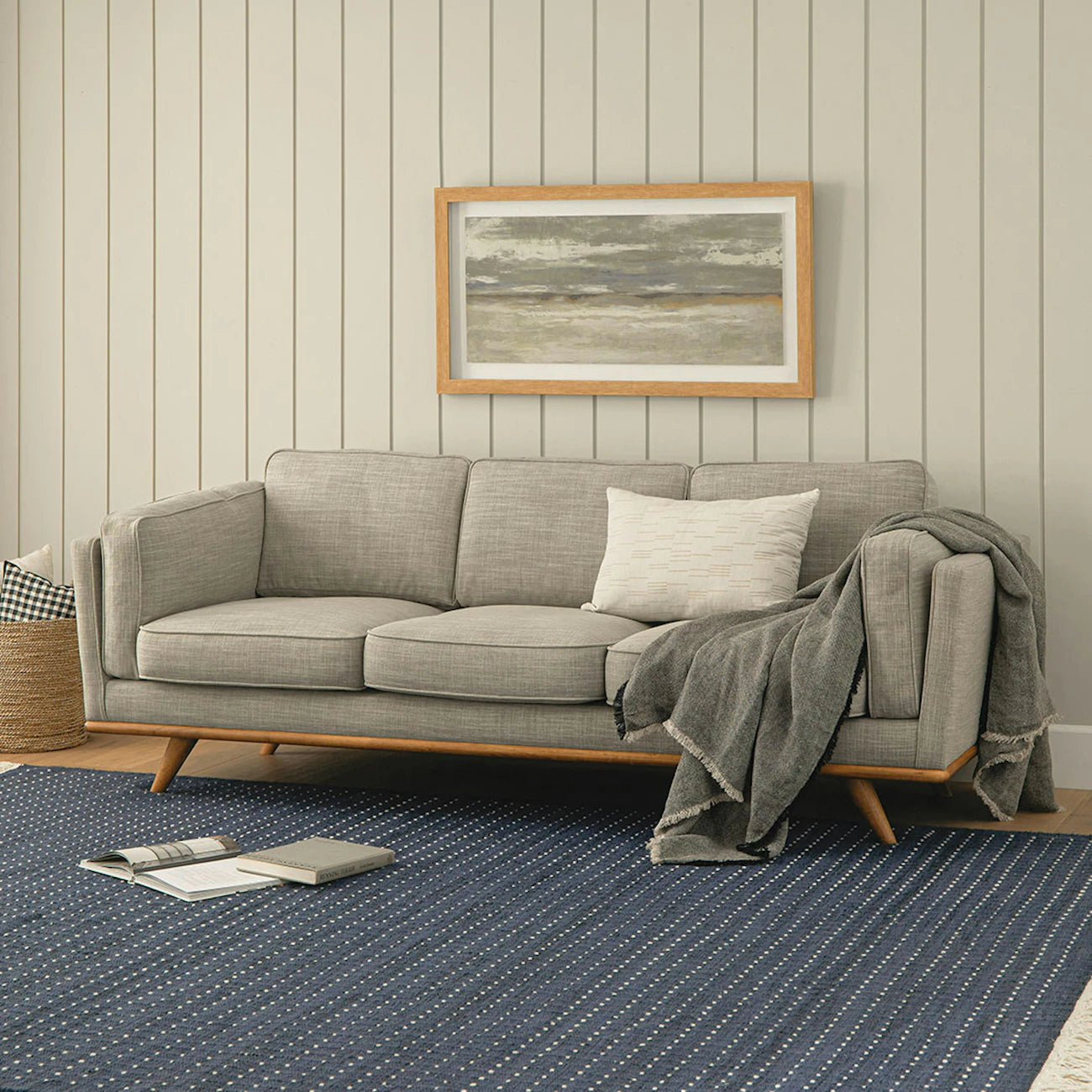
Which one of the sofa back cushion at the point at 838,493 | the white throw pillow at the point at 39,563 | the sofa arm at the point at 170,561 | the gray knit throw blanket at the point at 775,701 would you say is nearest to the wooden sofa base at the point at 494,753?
the gray knit throw blanket at the point at 775,701

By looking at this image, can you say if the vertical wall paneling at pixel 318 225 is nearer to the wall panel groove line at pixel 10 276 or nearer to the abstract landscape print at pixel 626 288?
the abstract landscape print at pixel 626 288

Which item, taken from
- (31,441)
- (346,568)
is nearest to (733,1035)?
(346,568)

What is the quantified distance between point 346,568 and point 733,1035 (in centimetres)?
235

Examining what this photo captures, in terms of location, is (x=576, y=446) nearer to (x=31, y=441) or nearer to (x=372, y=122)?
(x=372, y=122)

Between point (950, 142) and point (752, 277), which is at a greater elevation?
point (950, 142)

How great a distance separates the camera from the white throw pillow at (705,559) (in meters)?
3.68

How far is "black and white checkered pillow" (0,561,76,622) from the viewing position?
4.44 metres

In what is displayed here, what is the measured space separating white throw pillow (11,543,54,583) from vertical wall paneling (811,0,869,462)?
8.00 ft

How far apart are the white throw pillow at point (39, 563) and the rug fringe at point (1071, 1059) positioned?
3428 millimetres

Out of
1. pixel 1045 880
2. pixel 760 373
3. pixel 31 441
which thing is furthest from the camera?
pixel 31 441

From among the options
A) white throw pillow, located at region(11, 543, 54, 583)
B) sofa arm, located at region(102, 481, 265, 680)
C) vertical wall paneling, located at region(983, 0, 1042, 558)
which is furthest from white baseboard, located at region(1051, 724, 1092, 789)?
white throw pillow, located at region(11, 543, 54, 583)

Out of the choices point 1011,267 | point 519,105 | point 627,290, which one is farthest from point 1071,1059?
point 519,105

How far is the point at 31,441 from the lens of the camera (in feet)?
16.4

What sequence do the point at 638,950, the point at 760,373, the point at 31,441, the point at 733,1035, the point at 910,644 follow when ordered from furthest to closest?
the point at 31,441 → the point at 760,373 → the point at 910,644 → the point at 638,950 → the point at 733,1035
